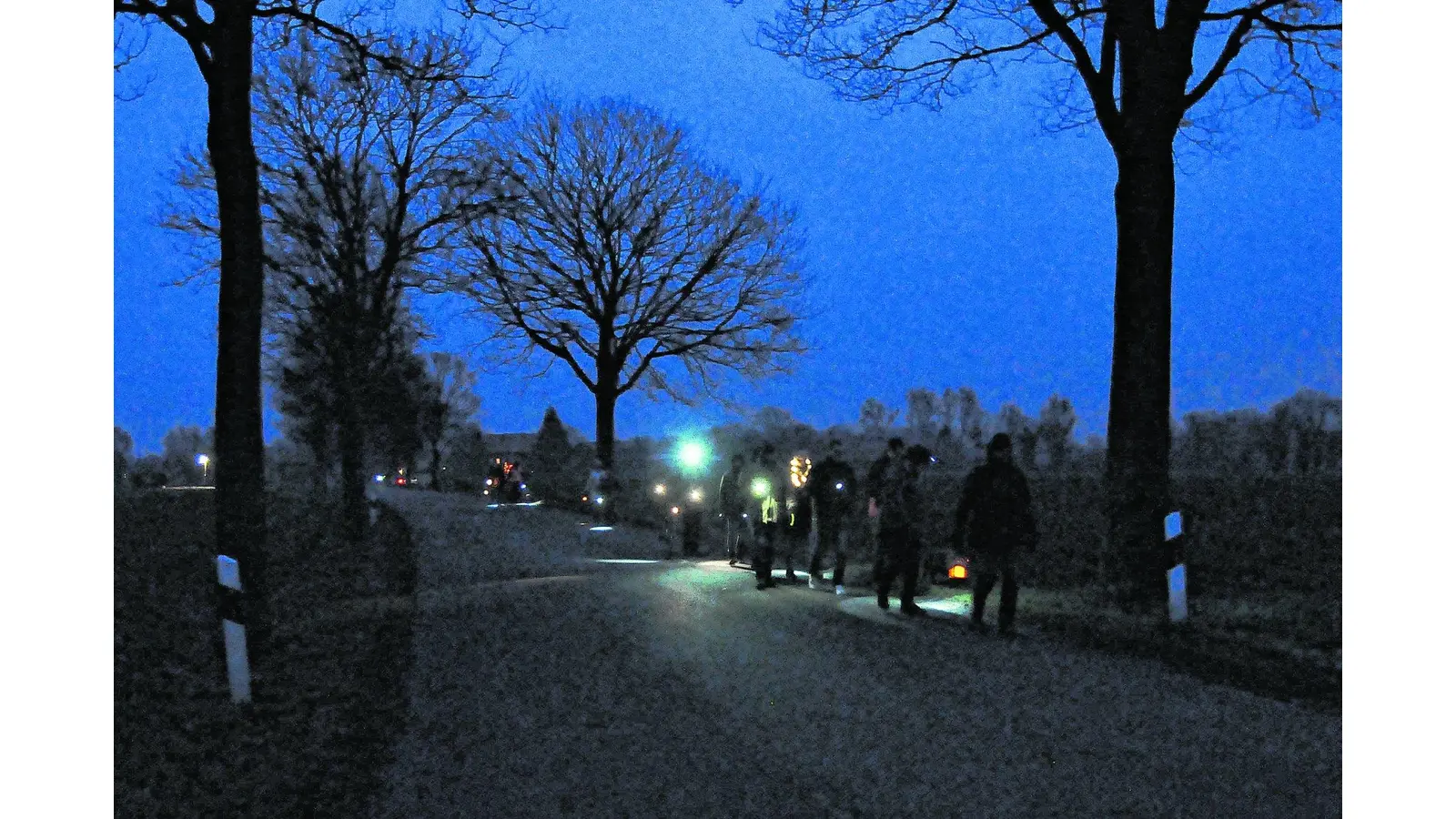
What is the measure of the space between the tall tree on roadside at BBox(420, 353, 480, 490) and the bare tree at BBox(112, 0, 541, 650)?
1195 inches

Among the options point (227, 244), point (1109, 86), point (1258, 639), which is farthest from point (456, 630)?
point (1109, 86)

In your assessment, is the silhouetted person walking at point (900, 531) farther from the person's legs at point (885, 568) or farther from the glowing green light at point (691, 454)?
the glowing green light at point (691, 454)

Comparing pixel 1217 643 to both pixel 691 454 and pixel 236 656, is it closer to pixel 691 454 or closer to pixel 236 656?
pixel 236 656

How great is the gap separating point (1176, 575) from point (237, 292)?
8.35m

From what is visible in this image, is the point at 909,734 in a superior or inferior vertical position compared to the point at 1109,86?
inferior

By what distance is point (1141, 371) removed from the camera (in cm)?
1088

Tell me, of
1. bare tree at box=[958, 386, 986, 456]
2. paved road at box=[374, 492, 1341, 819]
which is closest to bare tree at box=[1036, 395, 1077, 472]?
bare tree at box=[958, 386, 986, 456]

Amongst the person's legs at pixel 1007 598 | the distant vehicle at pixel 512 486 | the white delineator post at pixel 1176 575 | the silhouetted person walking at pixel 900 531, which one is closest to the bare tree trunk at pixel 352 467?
the silhouetted person walking at pixel 900 531

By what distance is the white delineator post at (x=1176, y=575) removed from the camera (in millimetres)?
10102

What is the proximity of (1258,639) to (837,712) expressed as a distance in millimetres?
4119

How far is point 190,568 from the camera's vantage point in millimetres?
14516

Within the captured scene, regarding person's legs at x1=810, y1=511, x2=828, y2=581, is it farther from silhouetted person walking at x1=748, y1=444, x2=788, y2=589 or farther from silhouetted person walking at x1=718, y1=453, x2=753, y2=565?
silhouetted person walking at x1=718, y1=453, x2=753, y2=565
